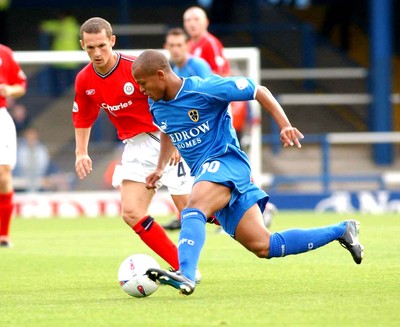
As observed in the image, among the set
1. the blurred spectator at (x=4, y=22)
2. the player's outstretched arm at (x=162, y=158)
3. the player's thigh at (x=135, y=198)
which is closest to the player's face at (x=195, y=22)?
the player's thigh at (x=135, y=198)

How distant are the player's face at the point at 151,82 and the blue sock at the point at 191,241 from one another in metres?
0.80

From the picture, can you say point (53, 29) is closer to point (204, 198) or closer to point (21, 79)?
point (21, 79)

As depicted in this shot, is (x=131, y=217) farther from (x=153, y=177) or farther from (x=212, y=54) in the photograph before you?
(x=212, y=54)

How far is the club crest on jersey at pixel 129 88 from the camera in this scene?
8508mm

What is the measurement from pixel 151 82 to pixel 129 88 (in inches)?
50.4

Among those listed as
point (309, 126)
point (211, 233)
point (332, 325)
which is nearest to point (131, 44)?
point (309, 126)

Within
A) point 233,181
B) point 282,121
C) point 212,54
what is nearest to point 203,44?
point 212,54

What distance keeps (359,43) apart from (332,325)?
21.5 m

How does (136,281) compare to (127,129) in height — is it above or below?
below

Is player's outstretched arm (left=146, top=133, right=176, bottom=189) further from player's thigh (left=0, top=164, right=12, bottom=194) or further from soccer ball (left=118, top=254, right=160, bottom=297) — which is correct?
player's thigh (left=0, top=164, right=12, bottom=194)

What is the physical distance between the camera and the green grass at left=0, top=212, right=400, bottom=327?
642cm

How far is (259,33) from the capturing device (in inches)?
1024

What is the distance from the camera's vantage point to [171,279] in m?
6.88

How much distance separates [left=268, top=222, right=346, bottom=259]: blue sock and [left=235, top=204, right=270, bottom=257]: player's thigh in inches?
2.4
